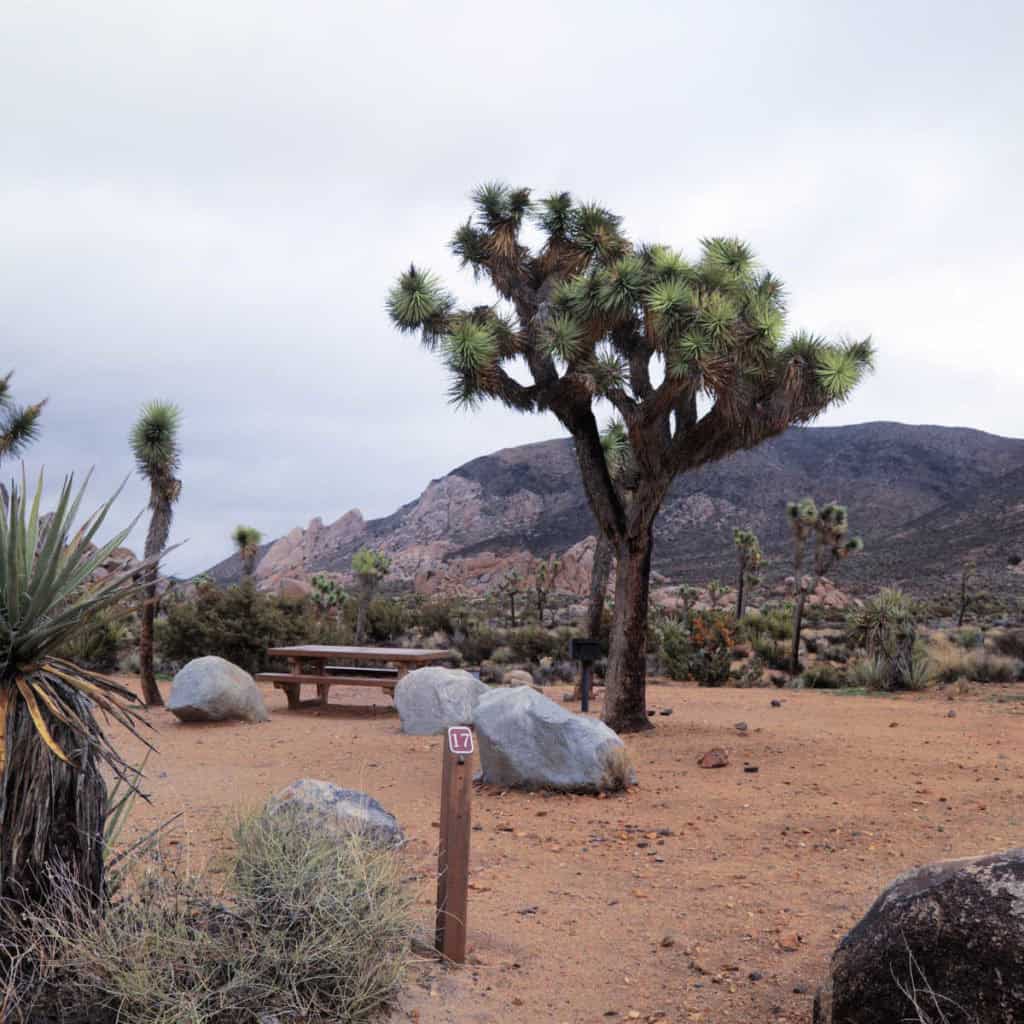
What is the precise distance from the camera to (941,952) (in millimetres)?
3342

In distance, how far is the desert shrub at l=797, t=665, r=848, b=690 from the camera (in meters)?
19.4

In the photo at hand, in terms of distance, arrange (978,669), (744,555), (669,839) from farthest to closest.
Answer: (744,555), (978,669), (669,839)

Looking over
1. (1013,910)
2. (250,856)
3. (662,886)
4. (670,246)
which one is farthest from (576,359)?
(1013,910)

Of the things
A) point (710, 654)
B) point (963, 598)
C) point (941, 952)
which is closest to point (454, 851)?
point (941, 952)

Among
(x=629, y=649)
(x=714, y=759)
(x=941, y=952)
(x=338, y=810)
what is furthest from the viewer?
(x=629, y=649)

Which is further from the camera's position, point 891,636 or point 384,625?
point 384,625

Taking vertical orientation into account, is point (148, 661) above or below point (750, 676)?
above

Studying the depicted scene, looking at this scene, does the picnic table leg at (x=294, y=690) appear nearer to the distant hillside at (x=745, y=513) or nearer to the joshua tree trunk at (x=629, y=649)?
the joshua tree trunk at (x=629, y=649)

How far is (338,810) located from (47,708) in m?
2.47

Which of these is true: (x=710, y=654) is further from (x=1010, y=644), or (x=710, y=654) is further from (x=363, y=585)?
(x=363, y=585)

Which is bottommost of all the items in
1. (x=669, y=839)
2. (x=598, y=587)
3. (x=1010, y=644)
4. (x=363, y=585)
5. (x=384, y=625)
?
(x=669, y=839)

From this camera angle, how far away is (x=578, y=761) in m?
8.72

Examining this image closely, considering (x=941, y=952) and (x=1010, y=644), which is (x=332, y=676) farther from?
(x=1010, y=644)

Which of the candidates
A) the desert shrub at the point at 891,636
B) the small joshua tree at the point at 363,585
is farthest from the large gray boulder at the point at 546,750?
the small joshua tree at the point at 363,585
